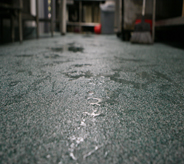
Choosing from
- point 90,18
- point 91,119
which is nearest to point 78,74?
point 91,119

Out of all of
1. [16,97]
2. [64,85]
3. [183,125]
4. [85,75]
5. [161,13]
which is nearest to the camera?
[183,125]

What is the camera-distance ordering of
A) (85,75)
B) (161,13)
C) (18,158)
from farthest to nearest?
(161,13)
(85,75)
(18,158)

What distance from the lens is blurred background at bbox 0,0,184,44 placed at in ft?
6.76

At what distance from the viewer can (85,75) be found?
30.2 inches

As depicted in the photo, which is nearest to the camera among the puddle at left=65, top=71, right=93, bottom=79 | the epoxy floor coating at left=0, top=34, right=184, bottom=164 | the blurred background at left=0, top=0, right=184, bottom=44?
the epoxy floor coating at left=0, top=34, right=184, bottom=164

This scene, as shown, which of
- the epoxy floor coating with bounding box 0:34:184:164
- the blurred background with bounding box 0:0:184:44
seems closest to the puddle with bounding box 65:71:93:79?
the epoxy floor coating with bounding box 0:34:184:164

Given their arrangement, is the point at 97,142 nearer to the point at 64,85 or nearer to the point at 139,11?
the point at 64,85

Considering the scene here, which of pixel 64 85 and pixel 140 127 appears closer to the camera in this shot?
pixel 140 127

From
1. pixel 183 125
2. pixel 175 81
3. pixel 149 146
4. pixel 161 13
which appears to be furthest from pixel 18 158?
pixel 161 13

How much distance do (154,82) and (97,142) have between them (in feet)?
1.46

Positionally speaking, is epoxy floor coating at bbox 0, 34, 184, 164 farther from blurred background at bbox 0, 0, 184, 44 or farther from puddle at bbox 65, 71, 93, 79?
blurred background at bbox 0, 0, 184, 44

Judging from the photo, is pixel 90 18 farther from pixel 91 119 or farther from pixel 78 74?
pixel 91 119

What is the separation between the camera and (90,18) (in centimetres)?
613

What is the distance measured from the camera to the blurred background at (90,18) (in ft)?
6.76
